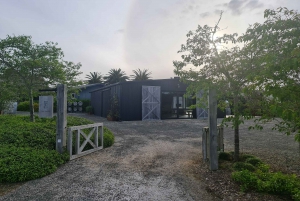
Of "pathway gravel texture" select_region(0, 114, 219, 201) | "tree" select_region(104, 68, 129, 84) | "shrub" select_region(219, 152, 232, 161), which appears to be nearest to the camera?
"pathway gravel texture" select_region(0, 114, 219, 201)

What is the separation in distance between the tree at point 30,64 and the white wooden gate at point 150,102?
23.7 feet

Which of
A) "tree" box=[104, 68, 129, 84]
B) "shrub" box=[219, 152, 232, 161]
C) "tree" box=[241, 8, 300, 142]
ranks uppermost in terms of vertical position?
"tree" box=[104, 68, 129, 84]

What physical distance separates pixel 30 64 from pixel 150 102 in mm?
9048

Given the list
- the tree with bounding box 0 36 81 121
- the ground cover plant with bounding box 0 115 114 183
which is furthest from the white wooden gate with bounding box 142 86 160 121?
the ground cover plant with bounding box 0 115 114 183

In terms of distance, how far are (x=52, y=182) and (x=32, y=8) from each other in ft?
21.4

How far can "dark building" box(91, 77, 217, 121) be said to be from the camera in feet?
46.5

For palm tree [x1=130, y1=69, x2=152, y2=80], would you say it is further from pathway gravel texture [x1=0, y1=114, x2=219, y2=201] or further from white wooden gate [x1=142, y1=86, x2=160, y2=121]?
pathway gravel texture [x1=0, y1=114, x2=219, y2=201]

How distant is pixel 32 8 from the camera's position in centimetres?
700

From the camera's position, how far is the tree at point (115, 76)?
127 ft

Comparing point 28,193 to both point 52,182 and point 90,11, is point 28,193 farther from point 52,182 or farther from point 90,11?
point 90,11

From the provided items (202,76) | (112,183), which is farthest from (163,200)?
(202,76)

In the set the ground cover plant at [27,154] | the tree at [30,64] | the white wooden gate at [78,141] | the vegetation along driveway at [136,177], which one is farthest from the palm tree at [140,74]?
the vegetation along driveway at [136,177]

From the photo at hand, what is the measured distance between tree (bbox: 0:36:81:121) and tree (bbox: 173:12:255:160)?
17.6ft

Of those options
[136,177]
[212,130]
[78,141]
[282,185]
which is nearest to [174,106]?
[78,141]
